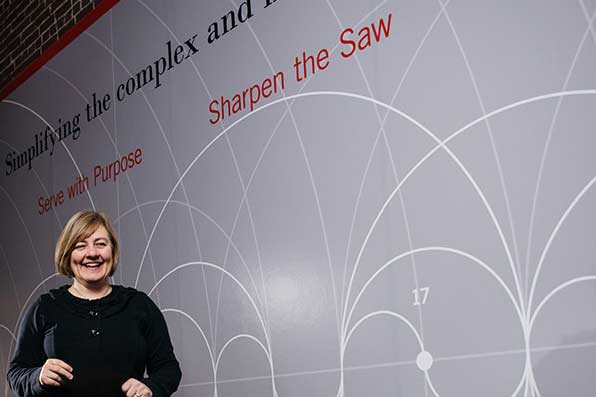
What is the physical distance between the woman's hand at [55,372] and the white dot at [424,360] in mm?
1108

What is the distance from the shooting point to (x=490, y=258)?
8.87 ft

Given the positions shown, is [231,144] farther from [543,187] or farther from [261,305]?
[543,187]

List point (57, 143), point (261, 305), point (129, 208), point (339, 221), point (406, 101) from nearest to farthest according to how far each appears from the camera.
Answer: point (406, 101) → point (339, 221) → point (261, 305) → point (129, 208) → point (57, 143)

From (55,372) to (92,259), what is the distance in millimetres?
435

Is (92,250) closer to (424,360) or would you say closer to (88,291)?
(88,291)

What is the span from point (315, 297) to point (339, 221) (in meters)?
0.32

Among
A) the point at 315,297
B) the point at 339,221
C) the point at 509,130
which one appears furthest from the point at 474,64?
the point at 315,297

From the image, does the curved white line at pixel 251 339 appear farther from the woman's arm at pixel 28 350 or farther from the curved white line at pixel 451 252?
the woman's arm at pixel 28 350

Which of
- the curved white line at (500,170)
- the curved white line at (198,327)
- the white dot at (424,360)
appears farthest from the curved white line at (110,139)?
the curved white line at (500,170)

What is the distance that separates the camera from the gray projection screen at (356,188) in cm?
254

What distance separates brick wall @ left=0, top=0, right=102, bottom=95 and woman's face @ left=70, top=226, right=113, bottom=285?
250 cm

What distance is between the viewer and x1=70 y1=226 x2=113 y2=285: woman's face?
10.5 feet

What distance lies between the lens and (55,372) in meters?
2.95

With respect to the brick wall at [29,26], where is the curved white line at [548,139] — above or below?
below
